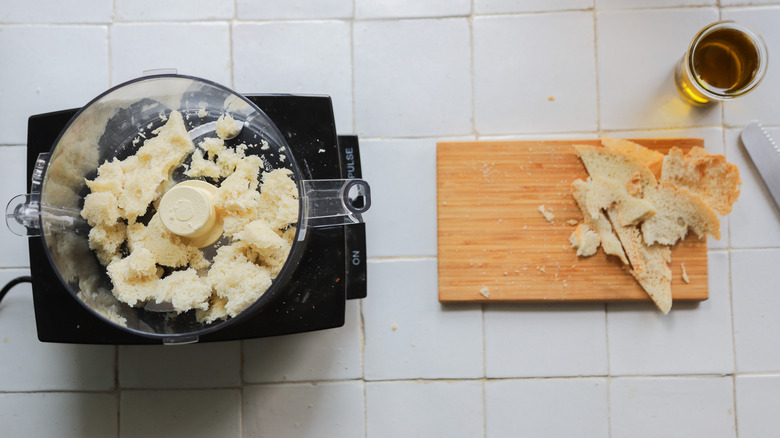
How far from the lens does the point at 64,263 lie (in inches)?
23.5

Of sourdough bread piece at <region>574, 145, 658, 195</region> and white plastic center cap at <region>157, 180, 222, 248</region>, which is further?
sourdough bread piece at <region>574, 145, 658, 195</region>

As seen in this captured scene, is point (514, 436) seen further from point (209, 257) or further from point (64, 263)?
point (64, 263)

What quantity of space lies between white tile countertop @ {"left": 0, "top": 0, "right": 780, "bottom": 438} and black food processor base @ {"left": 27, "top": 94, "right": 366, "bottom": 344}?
0.17 meters

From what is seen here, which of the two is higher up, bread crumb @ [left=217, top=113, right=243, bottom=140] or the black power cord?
bread crumb @ [left=217, top=113, right=243, bottom=140]

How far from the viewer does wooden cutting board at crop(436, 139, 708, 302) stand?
793mm

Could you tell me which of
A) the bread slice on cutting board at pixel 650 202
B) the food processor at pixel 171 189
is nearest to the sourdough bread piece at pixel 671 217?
the bread slice on cutting board at pixel 650 202

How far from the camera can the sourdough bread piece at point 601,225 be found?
2.52ft

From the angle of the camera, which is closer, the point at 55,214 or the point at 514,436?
the point at 55,214

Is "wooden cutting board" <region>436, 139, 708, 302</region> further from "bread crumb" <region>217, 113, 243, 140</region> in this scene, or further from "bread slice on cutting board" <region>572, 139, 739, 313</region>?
"bread crumb" <region>217, 113, 243, 140</region>

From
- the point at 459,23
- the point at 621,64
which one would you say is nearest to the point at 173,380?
the point at 459,23

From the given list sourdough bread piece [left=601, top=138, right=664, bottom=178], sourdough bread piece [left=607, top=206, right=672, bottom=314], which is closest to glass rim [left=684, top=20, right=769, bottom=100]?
sourdough bread piece [left=601, top=138, right=664, bottom=178]

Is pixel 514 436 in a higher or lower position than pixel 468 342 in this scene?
lower

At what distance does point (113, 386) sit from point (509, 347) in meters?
0.65

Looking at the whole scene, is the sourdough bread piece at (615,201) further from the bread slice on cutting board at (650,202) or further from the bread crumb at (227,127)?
the bread crumb at (227,127)
